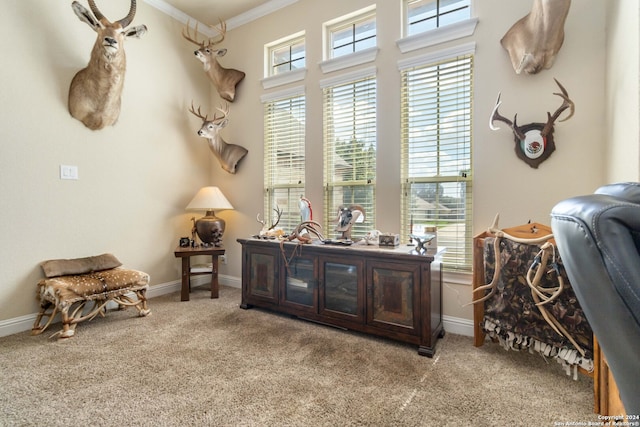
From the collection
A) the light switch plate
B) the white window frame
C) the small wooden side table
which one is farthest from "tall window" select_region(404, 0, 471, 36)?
the light switch plate

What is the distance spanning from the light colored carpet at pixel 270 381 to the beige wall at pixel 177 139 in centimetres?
73

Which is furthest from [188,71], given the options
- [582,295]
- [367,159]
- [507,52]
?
[582,295]

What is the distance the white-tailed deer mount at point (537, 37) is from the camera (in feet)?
6.73

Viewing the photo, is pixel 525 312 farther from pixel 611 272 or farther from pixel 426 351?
pixel 611 272

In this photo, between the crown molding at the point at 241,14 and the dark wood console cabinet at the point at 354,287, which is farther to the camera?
the crown molding at the point at 241,14

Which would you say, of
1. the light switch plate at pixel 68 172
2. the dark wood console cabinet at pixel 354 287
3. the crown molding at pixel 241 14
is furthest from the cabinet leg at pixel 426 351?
the crown molding at pixel 241 14

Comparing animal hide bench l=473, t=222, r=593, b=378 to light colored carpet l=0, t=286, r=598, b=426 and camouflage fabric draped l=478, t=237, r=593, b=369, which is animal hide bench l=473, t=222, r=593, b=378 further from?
light colored carpet l=0, t=286, r=598, b=426

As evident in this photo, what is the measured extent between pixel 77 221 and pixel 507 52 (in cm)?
419

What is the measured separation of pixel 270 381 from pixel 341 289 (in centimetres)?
98

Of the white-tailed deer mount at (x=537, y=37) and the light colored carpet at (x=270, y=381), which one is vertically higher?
the white-tailed deer mount at (x=537, y=37)

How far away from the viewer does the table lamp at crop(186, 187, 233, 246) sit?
3.66m

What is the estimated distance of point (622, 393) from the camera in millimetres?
626

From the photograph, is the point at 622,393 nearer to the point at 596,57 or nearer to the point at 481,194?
the point at 481,194

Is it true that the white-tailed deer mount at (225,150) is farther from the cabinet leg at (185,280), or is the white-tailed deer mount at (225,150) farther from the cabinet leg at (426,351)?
the cabinet leg at (426,351)
